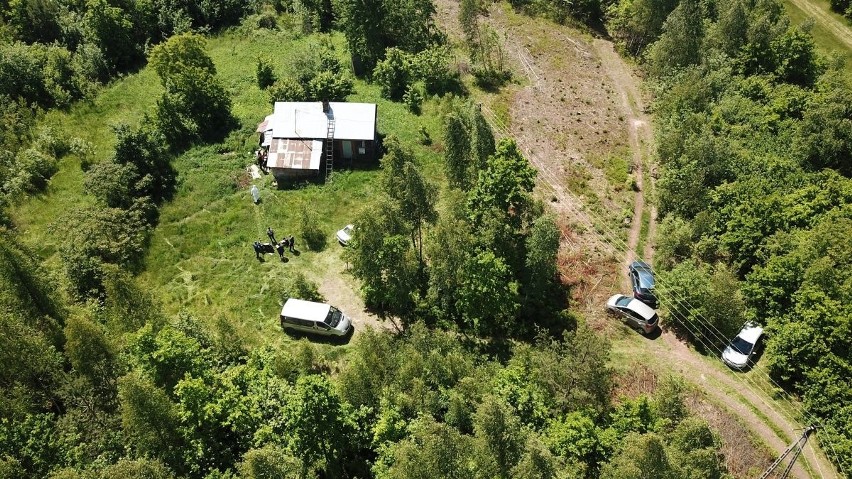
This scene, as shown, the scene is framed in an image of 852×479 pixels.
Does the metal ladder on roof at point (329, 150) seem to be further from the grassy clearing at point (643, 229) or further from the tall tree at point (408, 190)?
the grassy clearing at point (643, 229)

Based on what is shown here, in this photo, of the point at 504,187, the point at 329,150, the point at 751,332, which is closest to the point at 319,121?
the point at 329,150

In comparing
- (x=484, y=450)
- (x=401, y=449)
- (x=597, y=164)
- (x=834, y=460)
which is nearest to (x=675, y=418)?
(x=834, y=460)

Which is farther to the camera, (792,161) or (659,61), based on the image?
(659,61)

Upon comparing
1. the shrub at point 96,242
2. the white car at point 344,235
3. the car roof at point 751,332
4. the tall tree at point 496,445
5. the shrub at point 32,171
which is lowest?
the shrub at point 32,171

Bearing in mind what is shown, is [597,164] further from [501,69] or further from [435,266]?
[435,266]

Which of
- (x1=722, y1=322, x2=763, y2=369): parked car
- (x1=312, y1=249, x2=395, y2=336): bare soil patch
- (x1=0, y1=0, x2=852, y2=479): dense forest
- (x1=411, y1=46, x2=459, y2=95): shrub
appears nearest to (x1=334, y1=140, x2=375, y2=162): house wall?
(x1=0, y1=0, x2=852, y2=479): dense forest

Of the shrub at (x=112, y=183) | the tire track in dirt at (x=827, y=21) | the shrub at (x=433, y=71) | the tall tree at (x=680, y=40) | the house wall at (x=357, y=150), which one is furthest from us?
the tire track in dirt at (x=827, y=21)

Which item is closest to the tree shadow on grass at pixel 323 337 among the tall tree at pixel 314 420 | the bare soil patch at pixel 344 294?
the bare soil patch at pixel 344 294
